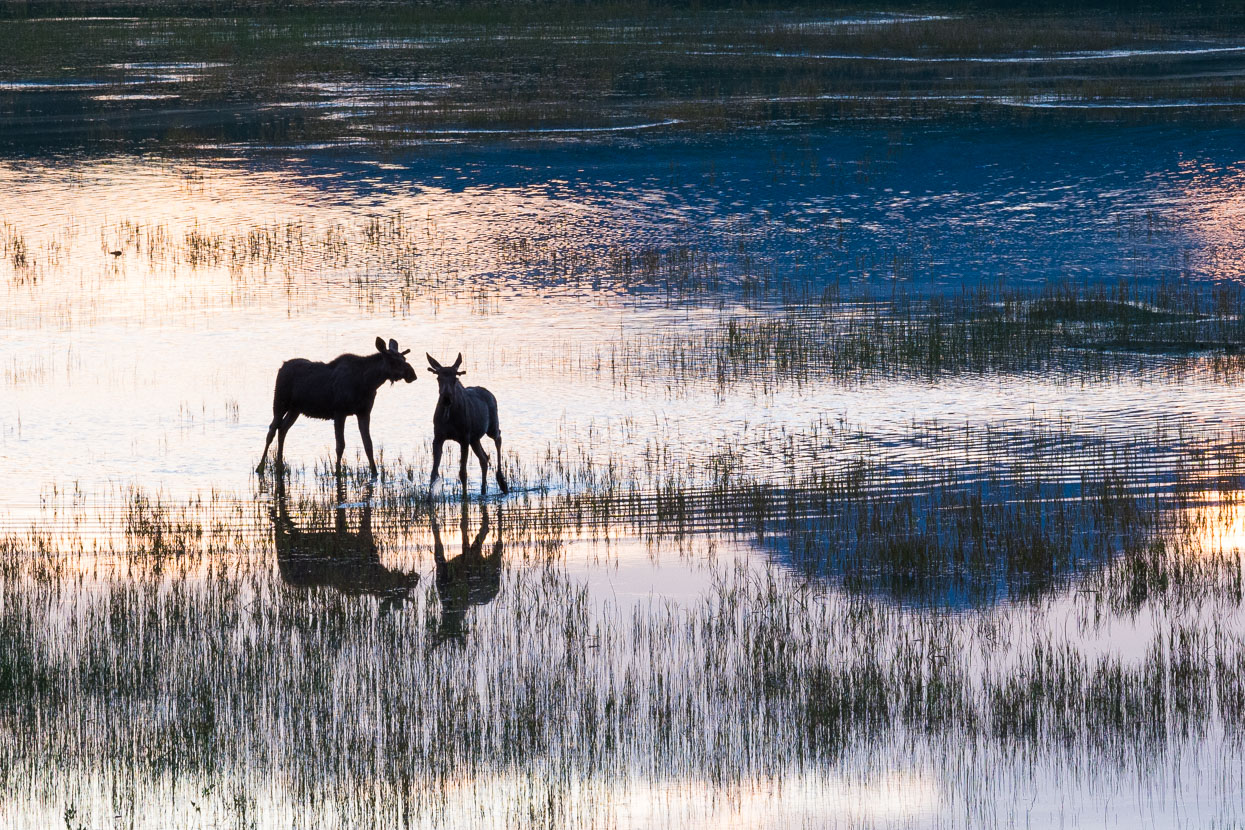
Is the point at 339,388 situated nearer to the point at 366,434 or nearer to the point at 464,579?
the point at 366,434

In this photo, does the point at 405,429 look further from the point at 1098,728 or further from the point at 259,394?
the point at 1098,728

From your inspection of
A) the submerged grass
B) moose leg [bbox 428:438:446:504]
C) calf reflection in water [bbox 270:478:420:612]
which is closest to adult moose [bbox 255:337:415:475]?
moose leg [bbox 428:438:446:504]

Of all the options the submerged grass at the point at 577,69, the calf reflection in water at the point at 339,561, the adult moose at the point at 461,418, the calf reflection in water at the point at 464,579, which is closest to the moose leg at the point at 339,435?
the adult moose at the point at 461,418

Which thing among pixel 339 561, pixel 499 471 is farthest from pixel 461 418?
pixel 339 561

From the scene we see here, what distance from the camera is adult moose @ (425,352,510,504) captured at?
14.9m

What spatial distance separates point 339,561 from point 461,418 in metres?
2.51

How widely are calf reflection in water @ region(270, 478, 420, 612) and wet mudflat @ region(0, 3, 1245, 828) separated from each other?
0.22ft

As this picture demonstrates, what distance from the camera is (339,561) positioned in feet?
42.5

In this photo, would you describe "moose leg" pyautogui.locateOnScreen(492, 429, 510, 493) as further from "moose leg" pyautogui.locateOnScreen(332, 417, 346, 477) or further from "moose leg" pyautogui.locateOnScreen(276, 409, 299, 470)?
"moose leg" pyautogui.locateOnScreen(276, 409, 299, 470)

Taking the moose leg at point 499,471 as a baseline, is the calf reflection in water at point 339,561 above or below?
below

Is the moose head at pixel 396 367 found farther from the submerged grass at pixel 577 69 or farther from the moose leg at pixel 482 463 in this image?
the submerged grass at pixel 577 69

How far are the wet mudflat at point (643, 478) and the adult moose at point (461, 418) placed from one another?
1.06 ft

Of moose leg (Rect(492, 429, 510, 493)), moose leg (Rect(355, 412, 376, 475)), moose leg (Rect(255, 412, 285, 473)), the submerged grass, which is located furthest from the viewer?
the submerged grass

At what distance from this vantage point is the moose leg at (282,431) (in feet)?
53.1
